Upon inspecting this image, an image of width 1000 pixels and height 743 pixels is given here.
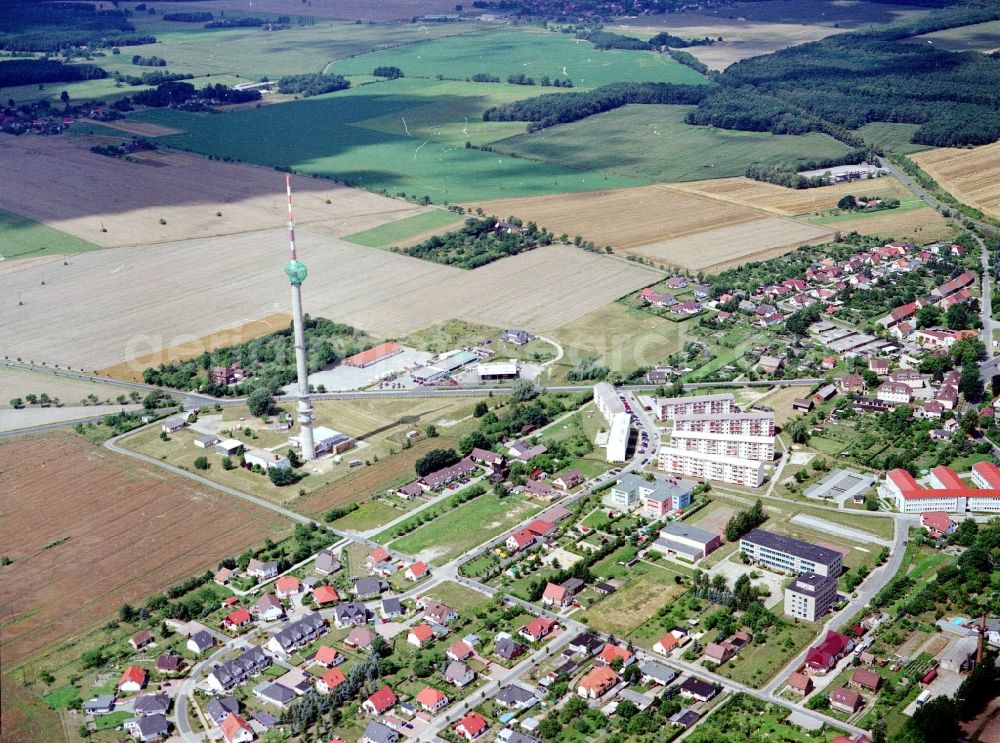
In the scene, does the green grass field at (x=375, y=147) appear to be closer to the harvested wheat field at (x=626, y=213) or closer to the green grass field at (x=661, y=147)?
the harvested wheat field at (x=626, y=213)

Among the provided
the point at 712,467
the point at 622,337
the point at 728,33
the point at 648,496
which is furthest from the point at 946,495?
the point at 728,33

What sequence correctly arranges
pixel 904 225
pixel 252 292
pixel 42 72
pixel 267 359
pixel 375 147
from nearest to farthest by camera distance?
1. pixel 267 359
2. pixel 252 292
3. pixel 904 225
4. pixel 375 147
5. pixel 42 72

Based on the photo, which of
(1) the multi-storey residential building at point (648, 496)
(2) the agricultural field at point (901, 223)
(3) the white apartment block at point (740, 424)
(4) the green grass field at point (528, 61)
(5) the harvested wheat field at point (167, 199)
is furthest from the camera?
(4) the green grass field at point (528, 61)

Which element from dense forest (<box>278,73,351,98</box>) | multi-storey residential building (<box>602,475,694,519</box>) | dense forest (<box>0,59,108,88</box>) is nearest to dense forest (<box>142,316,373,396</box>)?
multi-storey residential building (<box>602,475,694,519</box>)

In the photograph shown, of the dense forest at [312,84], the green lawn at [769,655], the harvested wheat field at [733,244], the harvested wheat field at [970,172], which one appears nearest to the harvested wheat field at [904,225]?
the harvested wheat field at [733,244]

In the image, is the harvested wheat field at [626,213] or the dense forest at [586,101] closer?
the harvested wheat field at [626,213]

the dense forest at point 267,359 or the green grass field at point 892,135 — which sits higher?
the green grass field at point 892,135

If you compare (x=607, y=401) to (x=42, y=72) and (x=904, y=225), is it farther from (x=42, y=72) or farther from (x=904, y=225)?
(x=42, y=72)

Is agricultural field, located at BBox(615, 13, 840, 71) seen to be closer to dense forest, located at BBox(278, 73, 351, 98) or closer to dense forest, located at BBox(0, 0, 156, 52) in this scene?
dense forest, located at BBox(278, 73, 351, 98)
